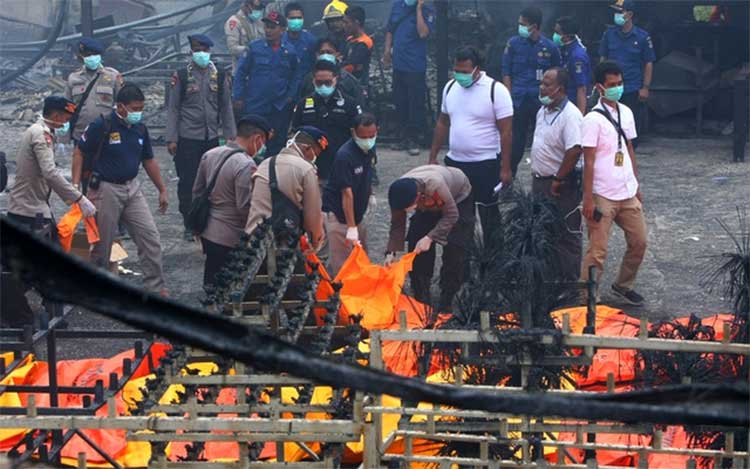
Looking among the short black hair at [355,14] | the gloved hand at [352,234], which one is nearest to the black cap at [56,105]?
the gloved hand at [352,234]

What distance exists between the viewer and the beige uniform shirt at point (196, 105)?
1046 centimetres

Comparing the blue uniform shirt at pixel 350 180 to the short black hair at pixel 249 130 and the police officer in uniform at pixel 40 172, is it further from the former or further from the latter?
the police officer in uniform at pixel 40 172

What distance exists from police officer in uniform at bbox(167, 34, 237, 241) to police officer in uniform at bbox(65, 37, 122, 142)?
520 mm

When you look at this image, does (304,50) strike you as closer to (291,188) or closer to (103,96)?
(103,96)

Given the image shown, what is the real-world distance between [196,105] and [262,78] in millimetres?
1409

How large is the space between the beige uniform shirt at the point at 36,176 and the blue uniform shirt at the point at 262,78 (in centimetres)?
334

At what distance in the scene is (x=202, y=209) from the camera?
329 inches

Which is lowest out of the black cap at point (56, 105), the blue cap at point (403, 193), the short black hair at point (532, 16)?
the blue cap at point (403, 193)

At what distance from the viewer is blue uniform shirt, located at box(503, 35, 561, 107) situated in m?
11.8

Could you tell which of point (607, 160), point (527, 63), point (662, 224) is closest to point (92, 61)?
point (527, 63)

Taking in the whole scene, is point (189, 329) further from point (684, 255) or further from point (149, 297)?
point (684, 255)

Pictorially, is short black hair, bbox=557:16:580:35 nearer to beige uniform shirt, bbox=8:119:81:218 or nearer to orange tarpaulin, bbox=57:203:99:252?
orange tarpaulin, bbox=57:203:99:252

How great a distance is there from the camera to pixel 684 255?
10.3 metres

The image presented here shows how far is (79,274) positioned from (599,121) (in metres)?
7.36
